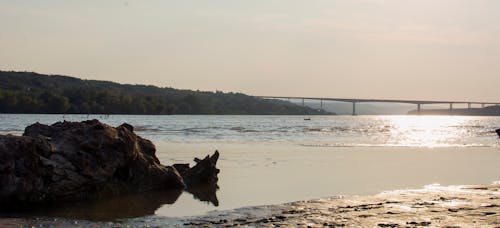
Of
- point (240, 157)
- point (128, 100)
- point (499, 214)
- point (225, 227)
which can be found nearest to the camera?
point (225, 227)

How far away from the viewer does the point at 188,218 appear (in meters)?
13.2

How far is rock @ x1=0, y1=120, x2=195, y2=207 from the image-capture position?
13.9 meters

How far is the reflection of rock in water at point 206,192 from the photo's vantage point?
641 inches

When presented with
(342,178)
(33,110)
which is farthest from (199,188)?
(33,110)

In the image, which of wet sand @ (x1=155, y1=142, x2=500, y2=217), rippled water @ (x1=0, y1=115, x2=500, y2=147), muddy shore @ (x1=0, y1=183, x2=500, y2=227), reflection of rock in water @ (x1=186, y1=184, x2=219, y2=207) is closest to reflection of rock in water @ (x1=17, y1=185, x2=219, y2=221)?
reflection of rock in water @ (x1=186, y1=184, x2=219, y2=207)

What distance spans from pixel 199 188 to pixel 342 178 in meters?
5.28

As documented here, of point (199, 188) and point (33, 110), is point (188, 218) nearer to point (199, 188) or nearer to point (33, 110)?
point (199, 188)

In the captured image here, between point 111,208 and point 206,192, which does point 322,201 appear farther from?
point 111,208

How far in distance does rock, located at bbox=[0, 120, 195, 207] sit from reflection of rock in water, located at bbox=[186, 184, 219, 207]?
519 mm

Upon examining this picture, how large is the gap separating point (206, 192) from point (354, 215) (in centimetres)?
582

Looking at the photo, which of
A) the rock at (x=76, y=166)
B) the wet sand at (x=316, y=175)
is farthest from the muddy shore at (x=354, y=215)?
the rock at (x=76, y=166)

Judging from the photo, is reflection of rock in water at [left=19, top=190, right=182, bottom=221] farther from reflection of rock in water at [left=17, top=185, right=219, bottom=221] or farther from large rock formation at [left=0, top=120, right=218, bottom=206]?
large rock formation at [left=0, top=120, right=218, bottom=206]

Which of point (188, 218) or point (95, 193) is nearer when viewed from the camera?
point (188, 218)

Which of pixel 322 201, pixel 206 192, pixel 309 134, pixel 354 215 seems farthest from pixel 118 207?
pixel 309 134
